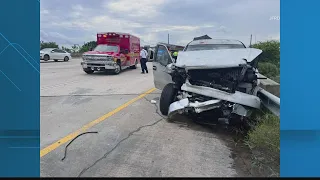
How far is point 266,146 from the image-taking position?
3.96 m

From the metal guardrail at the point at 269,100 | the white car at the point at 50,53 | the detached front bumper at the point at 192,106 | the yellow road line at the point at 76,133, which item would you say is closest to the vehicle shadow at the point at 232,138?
Result: the detached front bumper at the point at 192,106

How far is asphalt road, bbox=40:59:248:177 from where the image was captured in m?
3.50

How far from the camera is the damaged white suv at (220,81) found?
15.8 ft

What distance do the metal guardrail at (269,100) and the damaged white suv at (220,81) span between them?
0.40 feet

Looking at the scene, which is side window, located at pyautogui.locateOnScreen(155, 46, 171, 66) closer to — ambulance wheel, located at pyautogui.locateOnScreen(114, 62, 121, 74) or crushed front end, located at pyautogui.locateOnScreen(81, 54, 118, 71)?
crushed front end, located at pyautogui.locateOnScreen(81, 54, 118, 71)

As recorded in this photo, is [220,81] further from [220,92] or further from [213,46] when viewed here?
[213,46]

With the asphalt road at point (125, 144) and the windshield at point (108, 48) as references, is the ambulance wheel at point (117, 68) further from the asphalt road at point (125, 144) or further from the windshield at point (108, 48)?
the asphalt road at point (125, 144)

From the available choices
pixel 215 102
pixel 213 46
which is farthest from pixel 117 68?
pixel 215 102

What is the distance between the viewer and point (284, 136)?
304 cm

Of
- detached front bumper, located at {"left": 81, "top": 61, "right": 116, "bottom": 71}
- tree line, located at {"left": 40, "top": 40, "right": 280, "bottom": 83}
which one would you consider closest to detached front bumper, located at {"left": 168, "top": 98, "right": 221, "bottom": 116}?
tree line, located at {"left": 40, "top": 40, "right": 280, "bottom": 83}

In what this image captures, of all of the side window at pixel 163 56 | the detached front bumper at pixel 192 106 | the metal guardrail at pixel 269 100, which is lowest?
the detached front bumper at pixel 192 106

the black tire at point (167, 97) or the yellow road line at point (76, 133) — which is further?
the black tire at point (167, 97)
